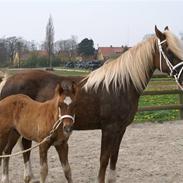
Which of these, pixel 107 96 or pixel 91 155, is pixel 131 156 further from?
pixel 107 96

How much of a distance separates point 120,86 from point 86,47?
1832 inches

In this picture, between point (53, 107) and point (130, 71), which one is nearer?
point (53, 107)

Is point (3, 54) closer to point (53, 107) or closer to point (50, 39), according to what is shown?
point (50, 39)

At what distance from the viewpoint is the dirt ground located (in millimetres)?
5320

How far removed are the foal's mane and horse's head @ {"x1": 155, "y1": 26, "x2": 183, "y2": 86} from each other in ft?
0.42

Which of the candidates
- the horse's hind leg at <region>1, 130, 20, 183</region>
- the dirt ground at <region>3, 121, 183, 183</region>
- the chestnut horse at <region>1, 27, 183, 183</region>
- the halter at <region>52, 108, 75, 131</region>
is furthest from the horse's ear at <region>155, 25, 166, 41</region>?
the horse's hind leg at <region>1, 130, 20, 183</region>

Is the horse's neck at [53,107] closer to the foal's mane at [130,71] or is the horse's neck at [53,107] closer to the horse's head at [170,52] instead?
the foal's mane at [130,71]

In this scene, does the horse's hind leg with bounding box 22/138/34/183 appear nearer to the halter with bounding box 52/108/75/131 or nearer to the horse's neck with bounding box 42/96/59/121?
the horse's neck with bounding box 42/96/59/121

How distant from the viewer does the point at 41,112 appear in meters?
4.11

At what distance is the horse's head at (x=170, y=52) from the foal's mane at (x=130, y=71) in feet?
0.42

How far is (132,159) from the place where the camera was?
20.5 feet

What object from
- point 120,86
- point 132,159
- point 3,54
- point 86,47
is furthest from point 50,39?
point 120,86

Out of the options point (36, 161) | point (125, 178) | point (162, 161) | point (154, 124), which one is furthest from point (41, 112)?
point (154, 124)

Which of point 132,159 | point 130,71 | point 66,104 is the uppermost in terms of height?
point 130,71
